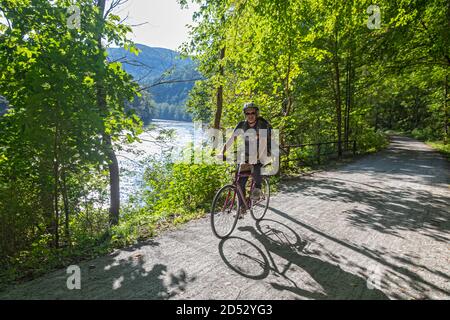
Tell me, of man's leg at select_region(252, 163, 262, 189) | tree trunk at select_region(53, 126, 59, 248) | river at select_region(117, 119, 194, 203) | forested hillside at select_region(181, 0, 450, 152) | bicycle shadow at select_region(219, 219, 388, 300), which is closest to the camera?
bicycle shadow at select_region(219, 219, 388, 300)

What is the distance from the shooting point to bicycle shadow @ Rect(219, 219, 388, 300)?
3643 millimetres

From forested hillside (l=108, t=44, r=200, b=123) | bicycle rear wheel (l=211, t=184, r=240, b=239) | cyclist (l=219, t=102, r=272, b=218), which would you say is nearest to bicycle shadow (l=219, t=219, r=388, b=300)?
bicycle rear wheel (l=211, t=184, r=240, b=239)

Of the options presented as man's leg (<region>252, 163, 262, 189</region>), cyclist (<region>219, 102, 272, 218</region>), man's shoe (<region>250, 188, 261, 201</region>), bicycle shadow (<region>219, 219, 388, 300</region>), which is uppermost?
cyclist (<region>219, 102, 272, 218</region>)

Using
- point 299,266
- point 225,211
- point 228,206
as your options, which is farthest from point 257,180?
point 299,266

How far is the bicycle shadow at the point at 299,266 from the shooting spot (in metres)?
3.64

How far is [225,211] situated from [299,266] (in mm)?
1729

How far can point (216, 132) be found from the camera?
13492mm

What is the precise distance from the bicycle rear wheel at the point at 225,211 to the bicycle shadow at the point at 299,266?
→ 273 mm

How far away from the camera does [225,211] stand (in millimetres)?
5500

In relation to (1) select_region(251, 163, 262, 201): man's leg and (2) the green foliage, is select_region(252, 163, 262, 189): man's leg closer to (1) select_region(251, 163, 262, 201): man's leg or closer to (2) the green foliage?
(1) select_region(251, 163, 262, 201): man's leg

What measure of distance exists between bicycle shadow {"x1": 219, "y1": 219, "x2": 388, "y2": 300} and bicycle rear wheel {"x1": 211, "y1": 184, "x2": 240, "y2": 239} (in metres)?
0.27

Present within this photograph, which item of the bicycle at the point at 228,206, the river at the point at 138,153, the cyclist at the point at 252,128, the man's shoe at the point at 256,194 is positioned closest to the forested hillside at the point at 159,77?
the river at the point at 138,153
